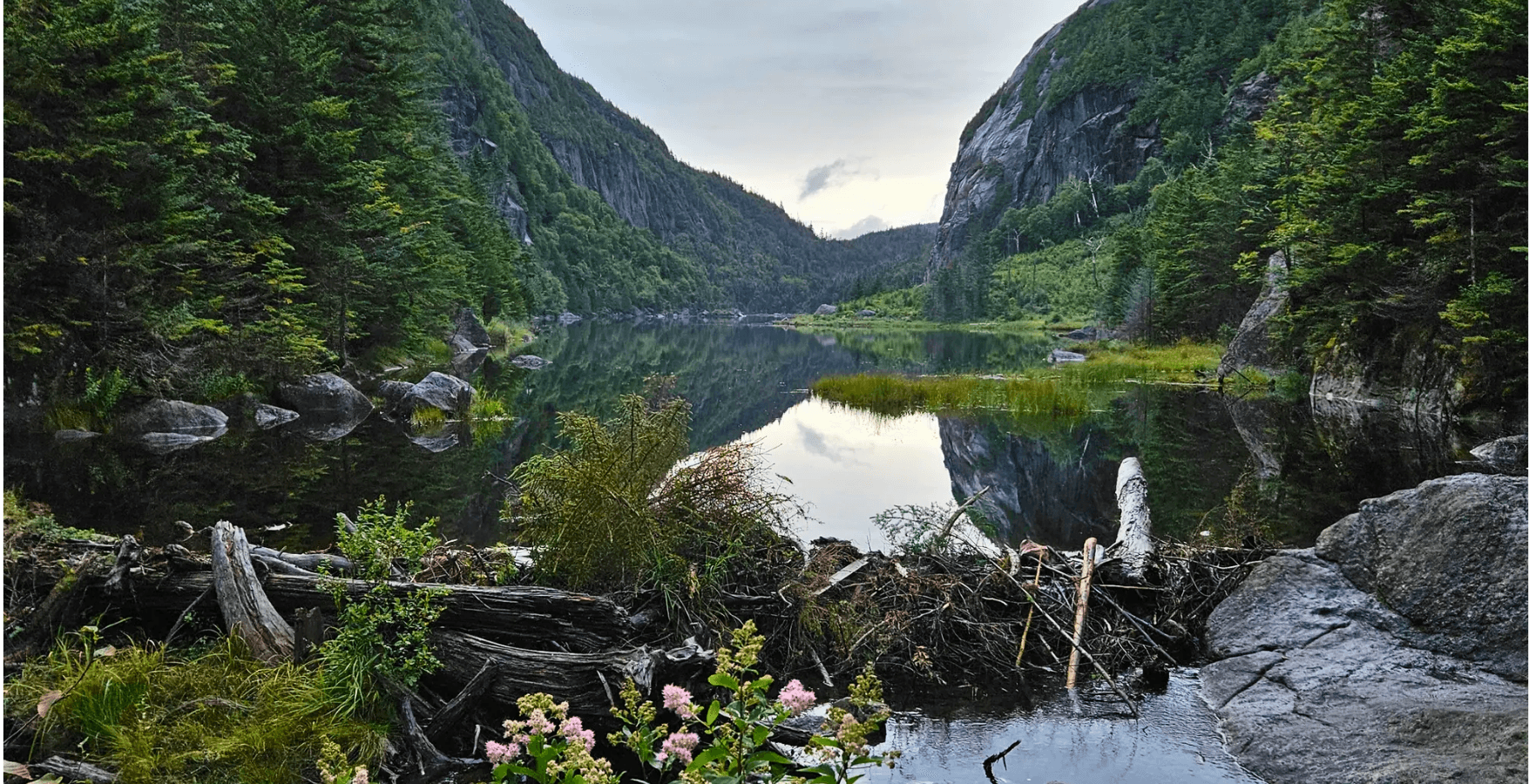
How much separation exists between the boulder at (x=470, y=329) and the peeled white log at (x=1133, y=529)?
3955cm

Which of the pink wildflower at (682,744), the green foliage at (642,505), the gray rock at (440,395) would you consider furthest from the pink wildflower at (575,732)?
the gray rock at (440,395)

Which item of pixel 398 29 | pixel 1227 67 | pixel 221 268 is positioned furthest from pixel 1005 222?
pixel 221 268

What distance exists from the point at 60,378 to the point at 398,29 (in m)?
20.2

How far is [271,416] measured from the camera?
65.1 feet

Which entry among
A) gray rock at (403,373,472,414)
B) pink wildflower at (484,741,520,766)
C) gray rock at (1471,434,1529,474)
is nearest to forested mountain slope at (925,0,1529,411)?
gray rock at (1471,434,1529,474)

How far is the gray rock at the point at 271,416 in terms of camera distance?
1908cm

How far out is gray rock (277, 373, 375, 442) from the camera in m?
20.9

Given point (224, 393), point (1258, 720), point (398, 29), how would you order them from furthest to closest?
point (398, 29), point (224, 393), point (1258, 720)

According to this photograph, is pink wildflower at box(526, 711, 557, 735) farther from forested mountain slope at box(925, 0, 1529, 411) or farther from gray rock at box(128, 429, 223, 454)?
forested mountain slope at box(925, 0, 1529, 411)

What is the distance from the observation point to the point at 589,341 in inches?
2744

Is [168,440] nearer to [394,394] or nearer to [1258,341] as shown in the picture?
[394,394]

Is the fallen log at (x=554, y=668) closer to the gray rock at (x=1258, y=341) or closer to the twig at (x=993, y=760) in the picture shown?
the twig at (x=993, y=760)

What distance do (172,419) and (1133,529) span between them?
1767cm

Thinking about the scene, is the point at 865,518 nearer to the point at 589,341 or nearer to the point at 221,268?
the point at 221,268
